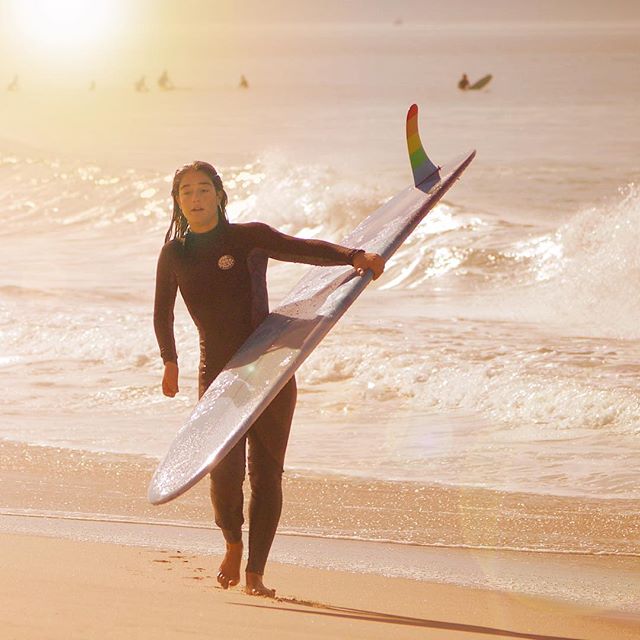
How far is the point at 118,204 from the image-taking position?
2011cm

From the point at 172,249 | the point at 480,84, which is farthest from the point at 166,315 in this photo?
the point at 480,84

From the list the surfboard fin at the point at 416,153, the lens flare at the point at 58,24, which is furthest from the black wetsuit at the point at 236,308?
the lens flare at the point at 58,24

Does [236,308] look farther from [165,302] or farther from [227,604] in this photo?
[227,604]

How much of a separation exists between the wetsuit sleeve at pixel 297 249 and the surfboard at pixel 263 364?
0.10 m

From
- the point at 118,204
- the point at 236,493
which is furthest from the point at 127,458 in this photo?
the point at 118,204

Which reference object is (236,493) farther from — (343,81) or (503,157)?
(343,81)

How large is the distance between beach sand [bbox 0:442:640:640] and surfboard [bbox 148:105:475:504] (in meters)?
0.34

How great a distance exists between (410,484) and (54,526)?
1.63 m

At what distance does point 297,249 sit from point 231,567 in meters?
0.95

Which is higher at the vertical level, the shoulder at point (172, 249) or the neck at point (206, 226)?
the neck at point (206, 226)

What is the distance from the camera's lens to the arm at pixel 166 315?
3.90m

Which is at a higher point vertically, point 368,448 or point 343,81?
point 343,81

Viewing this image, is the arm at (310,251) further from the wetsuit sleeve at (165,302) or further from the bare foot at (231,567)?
the bare foot at (231,567)

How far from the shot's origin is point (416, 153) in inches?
179
